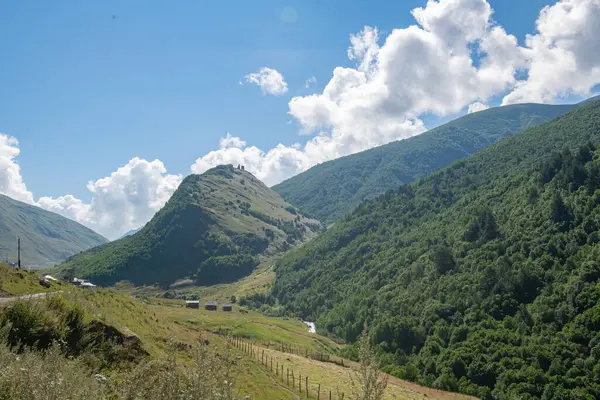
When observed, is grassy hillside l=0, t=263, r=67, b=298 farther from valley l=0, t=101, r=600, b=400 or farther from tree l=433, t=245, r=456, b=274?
tree l=433, t=245, r=456, b=274

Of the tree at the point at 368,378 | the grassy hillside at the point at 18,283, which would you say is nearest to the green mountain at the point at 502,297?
the grassy hillside at the point at 18,283

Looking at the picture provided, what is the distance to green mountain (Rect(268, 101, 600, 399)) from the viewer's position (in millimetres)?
86938

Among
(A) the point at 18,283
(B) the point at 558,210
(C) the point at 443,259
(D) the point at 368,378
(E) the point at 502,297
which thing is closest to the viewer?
(D) the point at 368,378

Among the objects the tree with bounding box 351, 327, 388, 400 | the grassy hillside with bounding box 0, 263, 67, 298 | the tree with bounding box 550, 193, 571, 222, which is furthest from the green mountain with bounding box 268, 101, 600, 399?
the tree with bounding box 351, 327, 388, 400

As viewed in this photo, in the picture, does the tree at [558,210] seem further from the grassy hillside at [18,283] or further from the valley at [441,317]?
the grassy hillside at [18,283]

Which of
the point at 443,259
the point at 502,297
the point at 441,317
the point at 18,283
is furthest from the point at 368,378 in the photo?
the point at 443,259

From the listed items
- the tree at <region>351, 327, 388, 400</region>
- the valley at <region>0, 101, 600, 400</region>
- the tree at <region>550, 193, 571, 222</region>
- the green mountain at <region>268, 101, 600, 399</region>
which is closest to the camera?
the tree at <region>351, 327, 388, 400</region>

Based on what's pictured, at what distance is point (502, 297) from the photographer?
11000cm

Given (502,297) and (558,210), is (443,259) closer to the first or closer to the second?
(502,297)

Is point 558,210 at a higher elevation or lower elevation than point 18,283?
higher

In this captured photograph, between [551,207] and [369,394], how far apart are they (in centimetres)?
13512

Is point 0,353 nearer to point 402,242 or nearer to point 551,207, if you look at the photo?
point 551,207

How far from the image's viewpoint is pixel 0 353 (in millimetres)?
14336

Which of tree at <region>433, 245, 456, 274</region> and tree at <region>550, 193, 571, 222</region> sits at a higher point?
tree at <region>550, 193, 571, 222</region>
